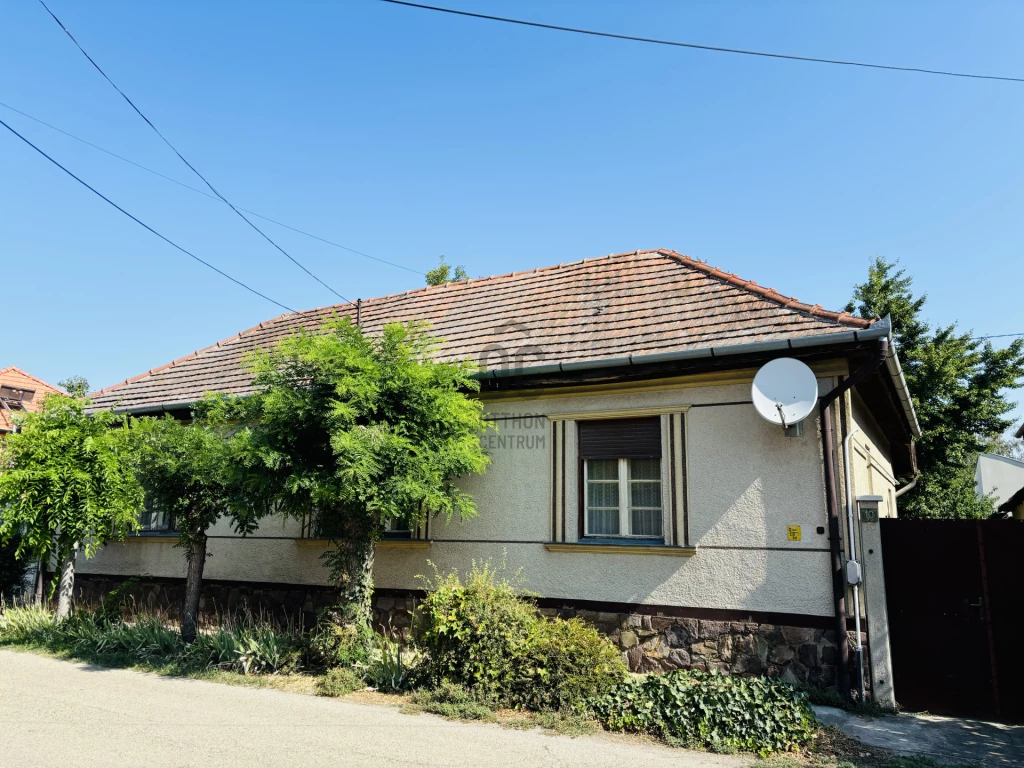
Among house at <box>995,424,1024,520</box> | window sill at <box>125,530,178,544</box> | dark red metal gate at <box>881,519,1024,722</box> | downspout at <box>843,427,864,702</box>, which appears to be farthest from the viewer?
house at <box>995,424,1024,520</box>

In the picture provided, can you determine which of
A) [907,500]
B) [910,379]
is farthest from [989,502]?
[910,379]

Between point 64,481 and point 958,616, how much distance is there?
11271mm

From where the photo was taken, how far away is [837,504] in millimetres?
7348

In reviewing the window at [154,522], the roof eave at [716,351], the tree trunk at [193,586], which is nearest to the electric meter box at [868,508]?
the roof eave at [716,351]

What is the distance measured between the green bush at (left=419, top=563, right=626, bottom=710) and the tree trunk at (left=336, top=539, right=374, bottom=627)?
1.16m

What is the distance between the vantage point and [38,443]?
32.3ft

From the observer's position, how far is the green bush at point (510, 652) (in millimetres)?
6605

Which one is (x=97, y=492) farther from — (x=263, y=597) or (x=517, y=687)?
(x=517, y=687)

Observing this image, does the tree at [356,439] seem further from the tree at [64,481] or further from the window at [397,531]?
the tree at [64,481]

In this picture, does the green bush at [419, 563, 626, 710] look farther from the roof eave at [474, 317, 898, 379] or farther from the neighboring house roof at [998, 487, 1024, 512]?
the neighboring house roof at [998, 487, 1024, 512]

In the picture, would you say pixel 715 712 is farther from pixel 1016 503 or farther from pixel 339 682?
pixel 1016 503

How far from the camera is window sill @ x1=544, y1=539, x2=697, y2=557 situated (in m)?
8.01

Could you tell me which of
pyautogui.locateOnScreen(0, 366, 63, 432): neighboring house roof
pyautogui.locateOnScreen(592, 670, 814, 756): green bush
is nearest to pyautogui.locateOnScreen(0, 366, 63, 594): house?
pyautogui.locateOnScreen(0, 366, 63, 432): neighboring house roof

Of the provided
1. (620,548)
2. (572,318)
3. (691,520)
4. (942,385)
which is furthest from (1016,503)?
(620,548)
